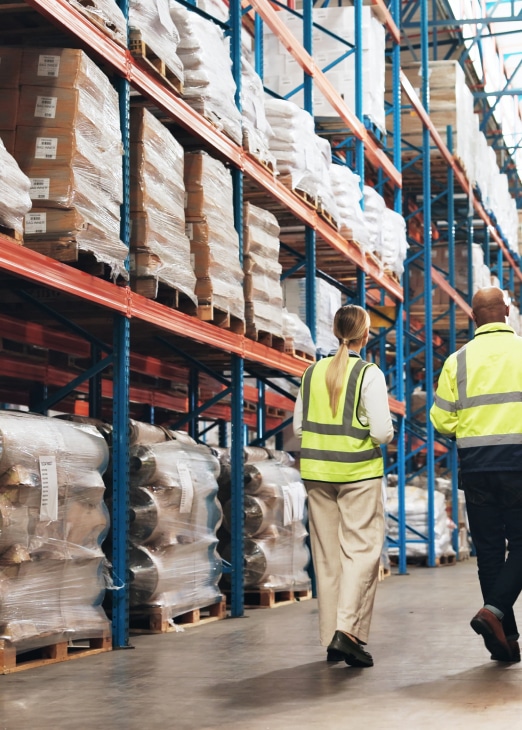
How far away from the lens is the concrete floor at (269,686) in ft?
13.5

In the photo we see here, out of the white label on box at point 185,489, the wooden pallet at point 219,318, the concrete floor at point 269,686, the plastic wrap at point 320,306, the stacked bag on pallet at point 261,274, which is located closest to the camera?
the concrete floor at point 269,686

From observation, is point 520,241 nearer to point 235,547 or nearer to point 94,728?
point 235,547

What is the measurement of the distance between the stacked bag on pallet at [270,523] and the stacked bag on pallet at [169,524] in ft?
3.35

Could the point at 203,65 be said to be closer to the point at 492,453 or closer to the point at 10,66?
the point at 10,66

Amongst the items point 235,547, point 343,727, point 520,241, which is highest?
point 520,241

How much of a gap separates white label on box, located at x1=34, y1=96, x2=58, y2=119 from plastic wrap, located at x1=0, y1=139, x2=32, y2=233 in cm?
68

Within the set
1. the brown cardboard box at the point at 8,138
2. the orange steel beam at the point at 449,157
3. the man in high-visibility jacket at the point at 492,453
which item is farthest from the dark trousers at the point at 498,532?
the orange steel beam at the point at 449,157

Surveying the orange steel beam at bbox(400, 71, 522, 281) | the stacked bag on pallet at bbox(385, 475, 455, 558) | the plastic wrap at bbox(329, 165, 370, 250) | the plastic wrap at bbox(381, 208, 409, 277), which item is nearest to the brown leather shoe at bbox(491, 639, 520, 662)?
the plastic wrap at bbox(329, 165, 370, 250)

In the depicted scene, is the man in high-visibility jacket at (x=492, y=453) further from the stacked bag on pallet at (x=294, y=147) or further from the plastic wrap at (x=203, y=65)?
the stacked bag on pallet at (x=294, y=147)

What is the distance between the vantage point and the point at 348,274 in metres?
13.0

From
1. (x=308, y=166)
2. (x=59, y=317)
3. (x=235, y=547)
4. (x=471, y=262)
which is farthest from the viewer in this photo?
(x=471, y=262)

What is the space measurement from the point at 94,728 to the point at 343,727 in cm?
85

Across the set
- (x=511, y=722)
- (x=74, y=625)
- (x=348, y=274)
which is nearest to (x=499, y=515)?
(x=511, y=722)

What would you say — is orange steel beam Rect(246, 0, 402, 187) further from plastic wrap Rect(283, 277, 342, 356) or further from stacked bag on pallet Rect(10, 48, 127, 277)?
stacked bag on pallet Rect(10, 48, 127, 277)
